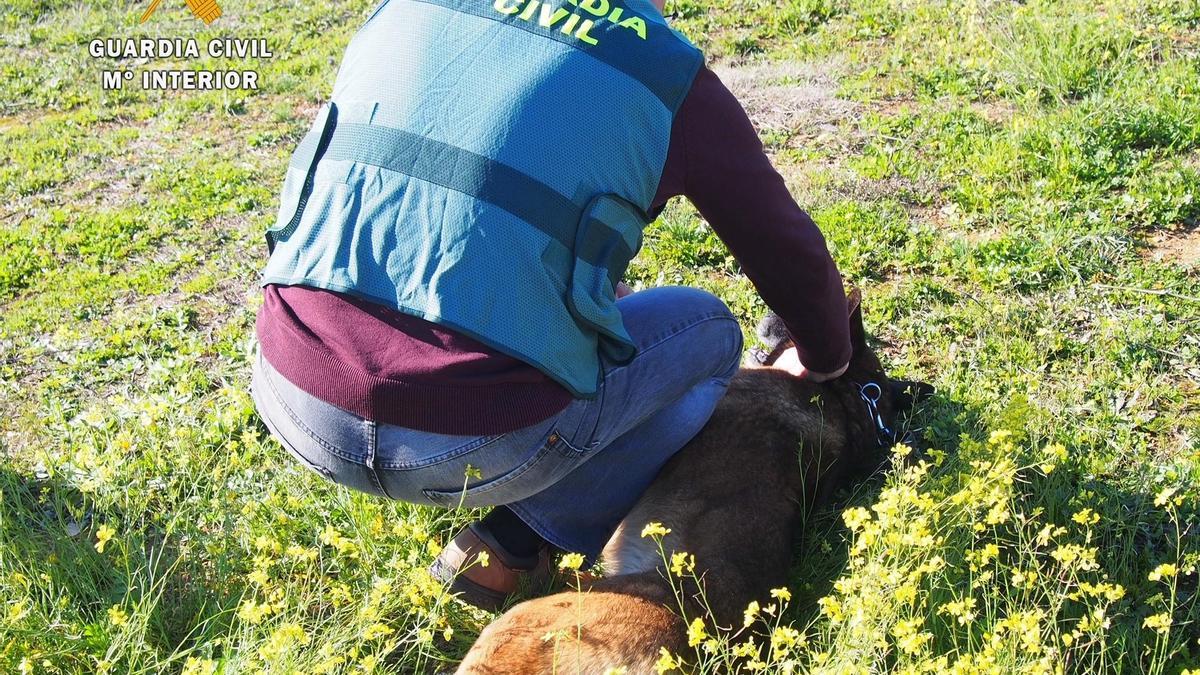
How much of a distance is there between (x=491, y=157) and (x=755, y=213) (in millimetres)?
718

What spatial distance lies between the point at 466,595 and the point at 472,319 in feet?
3.88

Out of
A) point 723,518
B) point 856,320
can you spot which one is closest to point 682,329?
point 723,518

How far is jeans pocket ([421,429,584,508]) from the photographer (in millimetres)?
2703

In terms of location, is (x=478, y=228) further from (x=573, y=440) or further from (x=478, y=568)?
(x=478, y=568)

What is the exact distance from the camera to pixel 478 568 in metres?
3.16

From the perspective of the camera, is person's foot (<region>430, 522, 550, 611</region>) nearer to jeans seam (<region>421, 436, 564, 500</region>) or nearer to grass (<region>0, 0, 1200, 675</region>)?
grass (<region>0, 0, 1200, 675</region>)

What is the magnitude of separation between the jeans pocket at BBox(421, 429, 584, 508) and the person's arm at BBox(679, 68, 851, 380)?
71 centimetres

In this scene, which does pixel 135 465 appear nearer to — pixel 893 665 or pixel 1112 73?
pixel 893 665

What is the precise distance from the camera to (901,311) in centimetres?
449

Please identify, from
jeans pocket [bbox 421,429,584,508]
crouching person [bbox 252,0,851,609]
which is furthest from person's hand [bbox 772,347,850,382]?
jeans pocket [bbox 421,429,584,508]

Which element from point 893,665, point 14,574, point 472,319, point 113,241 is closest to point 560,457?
point 472,319

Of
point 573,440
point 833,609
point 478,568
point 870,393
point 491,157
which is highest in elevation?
point 491,157

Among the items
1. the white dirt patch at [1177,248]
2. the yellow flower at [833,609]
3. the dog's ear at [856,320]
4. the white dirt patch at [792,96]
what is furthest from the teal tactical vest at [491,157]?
the white dirt patch at [792,96]

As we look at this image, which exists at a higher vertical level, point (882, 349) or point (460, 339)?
point (460, 339)
